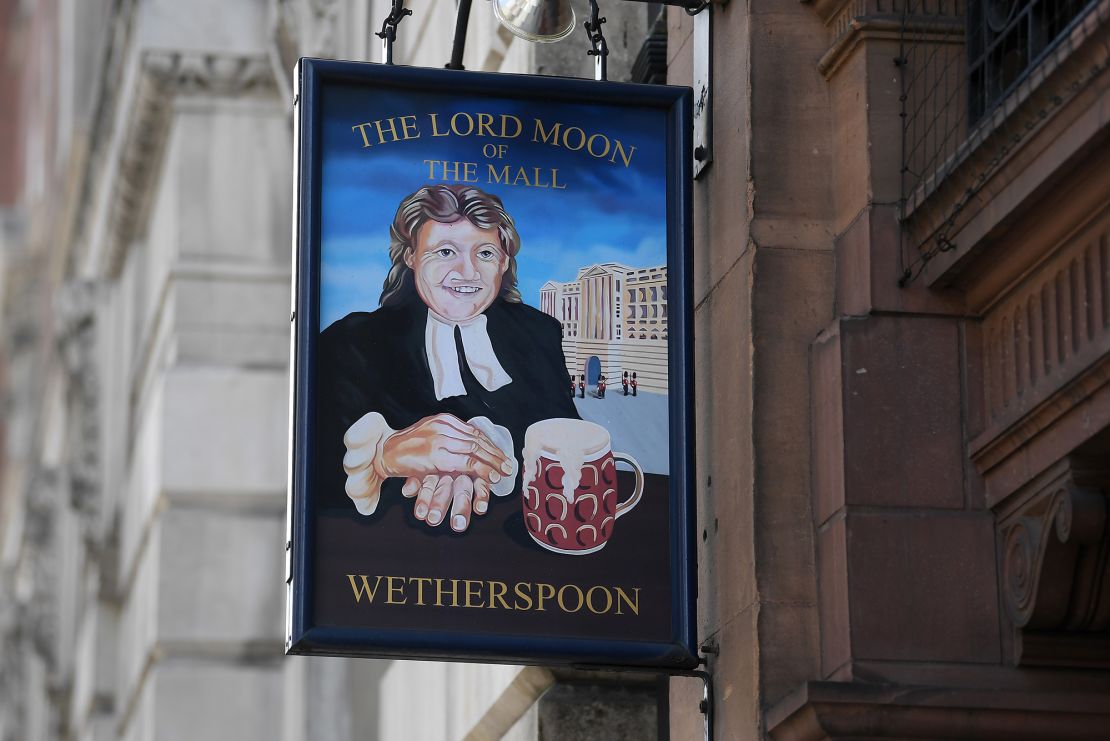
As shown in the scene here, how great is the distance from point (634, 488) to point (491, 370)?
2.21 ft

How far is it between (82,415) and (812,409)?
59.1 ft

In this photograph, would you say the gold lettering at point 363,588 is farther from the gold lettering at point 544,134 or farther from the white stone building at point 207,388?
the white stone building at point 207,388

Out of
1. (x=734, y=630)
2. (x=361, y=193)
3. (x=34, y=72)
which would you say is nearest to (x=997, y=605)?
(x=734, y=630)

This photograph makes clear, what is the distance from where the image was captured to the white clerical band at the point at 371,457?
8195 millimetres

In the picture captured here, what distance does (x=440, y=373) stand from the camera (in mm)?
8438

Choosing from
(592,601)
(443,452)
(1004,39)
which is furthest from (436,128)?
(1004,39)

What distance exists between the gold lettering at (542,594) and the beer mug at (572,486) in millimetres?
141

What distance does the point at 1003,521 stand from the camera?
816 centimetres

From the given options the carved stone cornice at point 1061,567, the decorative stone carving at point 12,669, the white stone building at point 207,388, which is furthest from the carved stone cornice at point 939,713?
the decorative stone carving at point 12,669

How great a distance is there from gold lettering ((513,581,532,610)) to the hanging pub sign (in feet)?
0.03

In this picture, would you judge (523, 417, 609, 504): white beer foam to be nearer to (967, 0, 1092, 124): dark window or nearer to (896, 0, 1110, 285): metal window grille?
(896, 0, 1110, 285): metal window grille

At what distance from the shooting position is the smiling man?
821 cm

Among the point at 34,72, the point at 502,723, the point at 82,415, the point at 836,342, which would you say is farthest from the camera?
the point at 34,72

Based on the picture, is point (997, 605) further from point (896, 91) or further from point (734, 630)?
point (896, 91)
